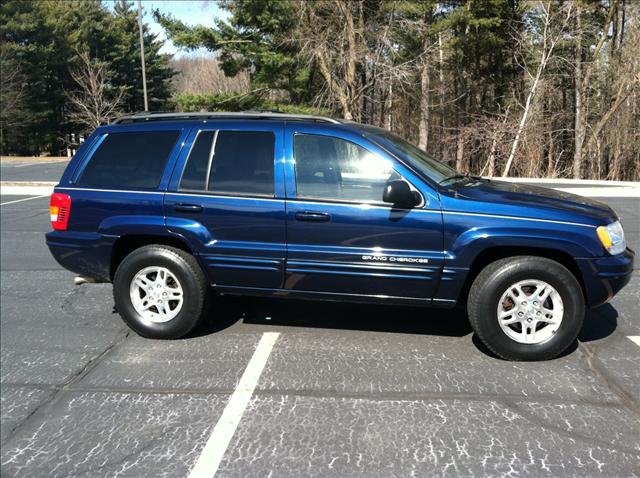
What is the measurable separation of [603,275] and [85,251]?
4059 mm

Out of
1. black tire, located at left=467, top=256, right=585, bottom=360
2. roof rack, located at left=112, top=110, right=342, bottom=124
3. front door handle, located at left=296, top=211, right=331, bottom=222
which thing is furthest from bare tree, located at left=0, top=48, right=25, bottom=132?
black tire, located at left=467, top=256, right=585, bottom=360

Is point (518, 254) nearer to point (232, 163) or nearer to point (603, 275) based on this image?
point (603, 275)

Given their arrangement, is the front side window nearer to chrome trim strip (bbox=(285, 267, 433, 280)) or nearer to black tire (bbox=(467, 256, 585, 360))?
chrome trim strip (bbox=(285, 267, 433, 280))

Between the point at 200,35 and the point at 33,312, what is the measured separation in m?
20.7

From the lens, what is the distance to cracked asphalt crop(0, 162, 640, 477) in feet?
9.48

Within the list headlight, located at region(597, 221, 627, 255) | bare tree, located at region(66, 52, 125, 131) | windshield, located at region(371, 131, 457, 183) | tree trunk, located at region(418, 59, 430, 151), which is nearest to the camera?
headlight, located at region(597, 221, 627, 255)

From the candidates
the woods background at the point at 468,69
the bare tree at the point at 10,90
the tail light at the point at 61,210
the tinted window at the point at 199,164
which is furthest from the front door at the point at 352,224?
the bare tree at the point at 10,90

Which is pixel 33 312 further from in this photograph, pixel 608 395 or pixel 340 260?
pixel 608 395

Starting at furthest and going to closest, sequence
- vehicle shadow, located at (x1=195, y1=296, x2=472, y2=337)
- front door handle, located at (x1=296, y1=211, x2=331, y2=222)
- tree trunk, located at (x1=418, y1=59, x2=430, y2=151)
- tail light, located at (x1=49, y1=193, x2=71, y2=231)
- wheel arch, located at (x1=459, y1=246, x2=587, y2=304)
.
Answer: tree trunk, located at (x1=418, y1=59, x2=430, y2=151)
vehicle shadow, located at (x1=195, y1=296, x2=472, y2=337)
tail light, located at (x1=49, y1=193, x2=71, y2=231)
front door handle, located at (x1=296, y1=211, x2=331, y2=222)
wheel arch, located at (x1=459, y1=246, x2=587, y2=304)

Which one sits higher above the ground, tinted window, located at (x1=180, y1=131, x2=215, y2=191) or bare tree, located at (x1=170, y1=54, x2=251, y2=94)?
bare tree, located at (x1=170, y1=54, x2=251, y2=94)

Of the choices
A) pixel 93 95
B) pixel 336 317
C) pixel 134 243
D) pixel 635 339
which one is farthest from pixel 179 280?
pixel 93 95

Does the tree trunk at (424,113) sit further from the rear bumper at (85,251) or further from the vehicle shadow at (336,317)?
the rear bumper at (85,251)

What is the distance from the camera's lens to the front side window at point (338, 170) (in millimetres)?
4145

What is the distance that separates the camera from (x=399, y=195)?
3953 millimetres
